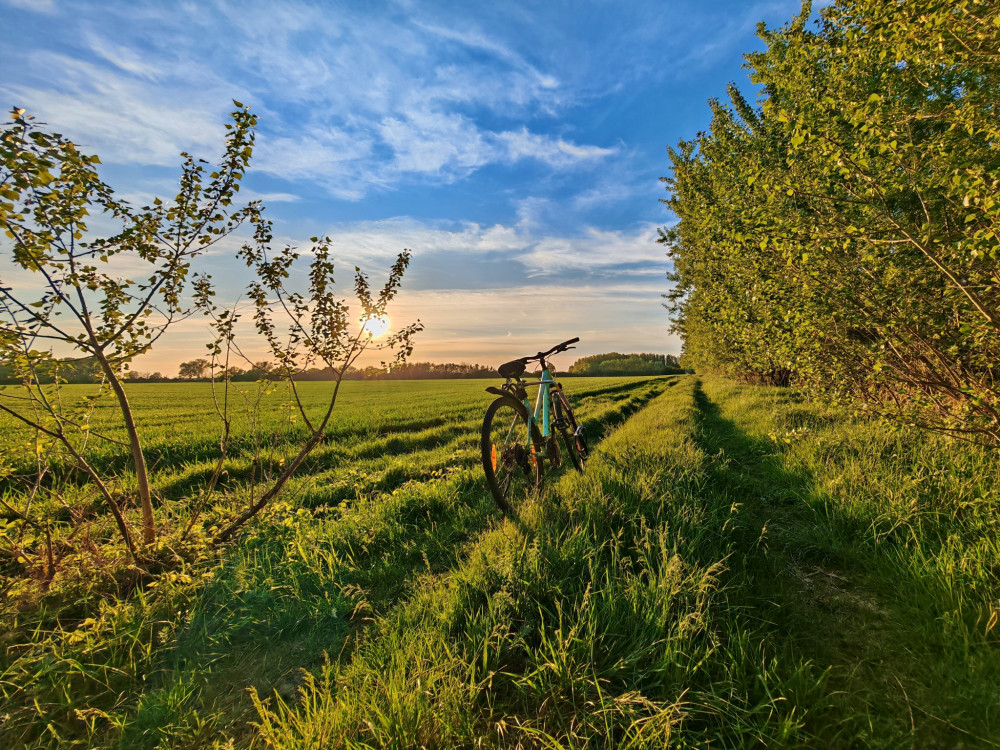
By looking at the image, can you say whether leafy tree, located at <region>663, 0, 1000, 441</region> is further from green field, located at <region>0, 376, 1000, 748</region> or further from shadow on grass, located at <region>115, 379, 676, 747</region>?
shadow on grass, located at <region>115, 379, 676, 747</region>

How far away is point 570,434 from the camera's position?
5879 millimetres

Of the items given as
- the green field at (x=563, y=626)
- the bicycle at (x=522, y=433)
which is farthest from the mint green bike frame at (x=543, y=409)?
the green field at (x=563, y=626)

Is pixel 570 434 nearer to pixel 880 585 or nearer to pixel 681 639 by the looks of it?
pixel 880 585

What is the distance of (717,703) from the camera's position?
1.90m

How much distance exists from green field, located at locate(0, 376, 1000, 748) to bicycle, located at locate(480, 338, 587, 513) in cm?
47

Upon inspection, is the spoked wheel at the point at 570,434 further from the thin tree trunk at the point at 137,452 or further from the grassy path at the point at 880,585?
the thin tree trunk at the point at 137,452

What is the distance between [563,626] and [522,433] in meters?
2.92

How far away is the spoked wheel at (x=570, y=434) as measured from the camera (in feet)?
18.5

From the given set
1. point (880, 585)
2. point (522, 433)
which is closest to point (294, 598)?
point (522, 433)

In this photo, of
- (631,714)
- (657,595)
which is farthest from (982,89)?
(631,714)

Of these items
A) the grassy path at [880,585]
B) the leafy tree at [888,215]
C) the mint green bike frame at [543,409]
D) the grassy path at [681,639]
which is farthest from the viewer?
the mint green bike frame at [543,409]

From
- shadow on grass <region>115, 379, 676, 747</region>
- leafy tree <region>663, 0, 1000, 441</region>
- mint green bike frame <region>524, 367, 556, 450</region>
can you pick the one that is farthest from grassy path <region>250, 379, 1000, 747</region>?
leafy tree <region>663, 0, 1000, 441</region>

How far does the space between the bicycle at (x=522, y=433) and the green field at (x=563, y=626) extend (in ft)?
1.54

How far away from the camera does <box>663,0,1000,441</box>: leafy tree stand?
2.99 metres
